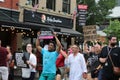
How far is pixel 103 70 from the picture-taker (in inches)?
365

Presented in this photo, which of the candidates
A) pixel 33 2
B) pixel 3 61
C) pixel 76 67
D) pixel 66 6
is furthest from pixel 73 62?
pixel 66 6

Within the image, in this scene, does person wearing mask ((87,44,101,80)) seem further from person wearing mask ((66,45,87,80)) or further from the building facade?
the building facade

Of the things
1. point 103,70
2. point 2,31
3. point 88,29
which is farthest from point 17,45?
point 103,70

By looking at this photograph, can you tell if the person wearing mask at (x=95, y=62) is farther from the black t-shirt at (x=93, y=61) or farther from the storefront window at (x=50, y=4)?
the storefront window at (x=50, y=4)

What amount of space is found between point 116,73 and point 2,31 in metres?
17.9

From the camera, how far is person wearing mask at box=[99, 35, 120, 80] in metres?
8.89

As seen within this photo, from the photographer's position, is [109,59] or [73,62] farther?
[73,62]

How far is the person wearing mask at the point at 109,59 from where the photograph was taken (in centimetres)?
889

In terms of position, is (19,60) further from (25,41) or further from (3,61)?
(25,41)

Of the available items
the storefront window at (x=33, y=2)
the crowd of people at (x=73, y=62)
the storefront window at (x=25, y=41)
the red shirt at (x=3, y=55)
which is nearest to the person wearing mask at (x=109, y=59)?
the crowd of people at (x=73, y=62)

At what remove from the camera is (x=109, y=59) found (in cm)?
902

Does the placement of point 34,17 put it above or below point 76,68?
above

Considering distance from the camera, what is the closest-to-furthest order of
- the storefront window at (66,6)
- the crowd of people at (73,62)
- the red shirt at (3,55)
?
the crowd of people at (73,62)
the red shirt at (3,55)
the storefront window at (66,6)

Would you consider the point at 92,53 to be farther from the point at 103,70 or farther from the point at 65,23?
the point at 65,23
